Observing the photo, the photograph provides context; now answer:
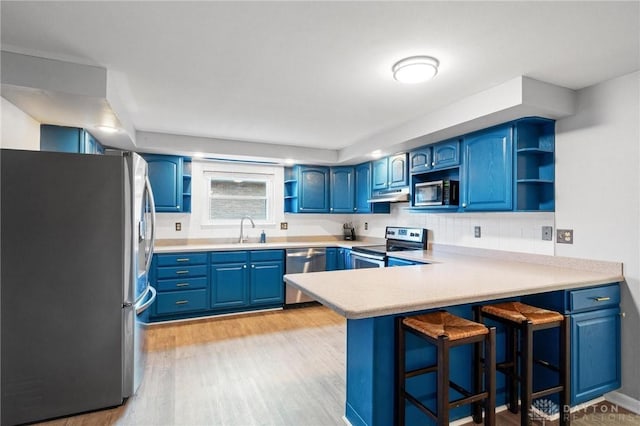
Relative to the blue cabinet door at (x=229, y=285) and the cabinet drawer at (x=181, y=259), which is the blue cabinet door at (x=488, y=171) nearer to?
the blue cabinet door at (x=229, y=285)

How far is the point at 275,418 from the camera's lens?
2078 mm

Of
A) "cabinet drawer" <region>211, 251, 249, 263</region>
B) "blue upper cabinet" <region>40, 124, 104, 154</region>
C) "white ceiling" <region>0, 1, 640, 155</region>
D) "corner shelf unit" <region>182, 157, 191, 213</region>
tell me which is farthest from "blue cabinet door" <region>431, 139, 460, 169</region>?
"blue upper cabinet" <region>40, 124, 104, 154</region>

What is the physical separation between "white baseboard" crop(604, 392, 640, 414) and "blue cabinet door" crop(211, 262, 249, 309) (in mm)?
3535

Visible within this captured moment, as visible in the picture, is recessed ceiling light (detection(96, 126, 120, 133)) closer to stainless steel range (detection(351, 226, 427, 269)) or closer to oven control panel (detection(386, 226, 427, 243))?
stainless steel range (detection(351, 226, 427, 269))

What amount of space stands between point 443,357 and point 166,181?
12.4ft

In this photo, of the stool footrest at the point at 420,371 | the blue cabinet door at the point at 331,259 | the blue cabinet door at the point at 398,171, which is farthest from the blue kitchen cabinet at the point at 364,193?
the stool footrest at the point at 420,371

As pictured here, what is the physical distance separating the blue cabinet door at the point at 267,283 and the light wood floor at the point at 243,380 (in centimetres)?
54

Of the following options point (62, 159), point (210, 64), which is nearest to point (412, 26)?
point (210, 64)

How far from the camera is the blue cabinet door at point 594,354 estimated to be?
2.09 metres

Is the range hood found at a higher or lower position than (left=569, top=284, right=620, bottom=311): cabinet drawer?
higher

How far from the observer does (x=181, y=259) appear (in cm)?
394

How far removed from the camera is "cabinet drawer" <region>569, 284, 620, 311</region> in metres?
2.08

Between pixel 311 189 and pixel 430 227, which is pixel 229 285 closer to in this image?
pixel 311 189

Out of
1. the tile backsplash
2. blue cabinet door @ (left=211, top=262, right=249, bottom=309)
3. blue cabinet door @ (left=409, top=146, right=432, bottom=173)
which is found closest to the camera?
the tile backsplash
